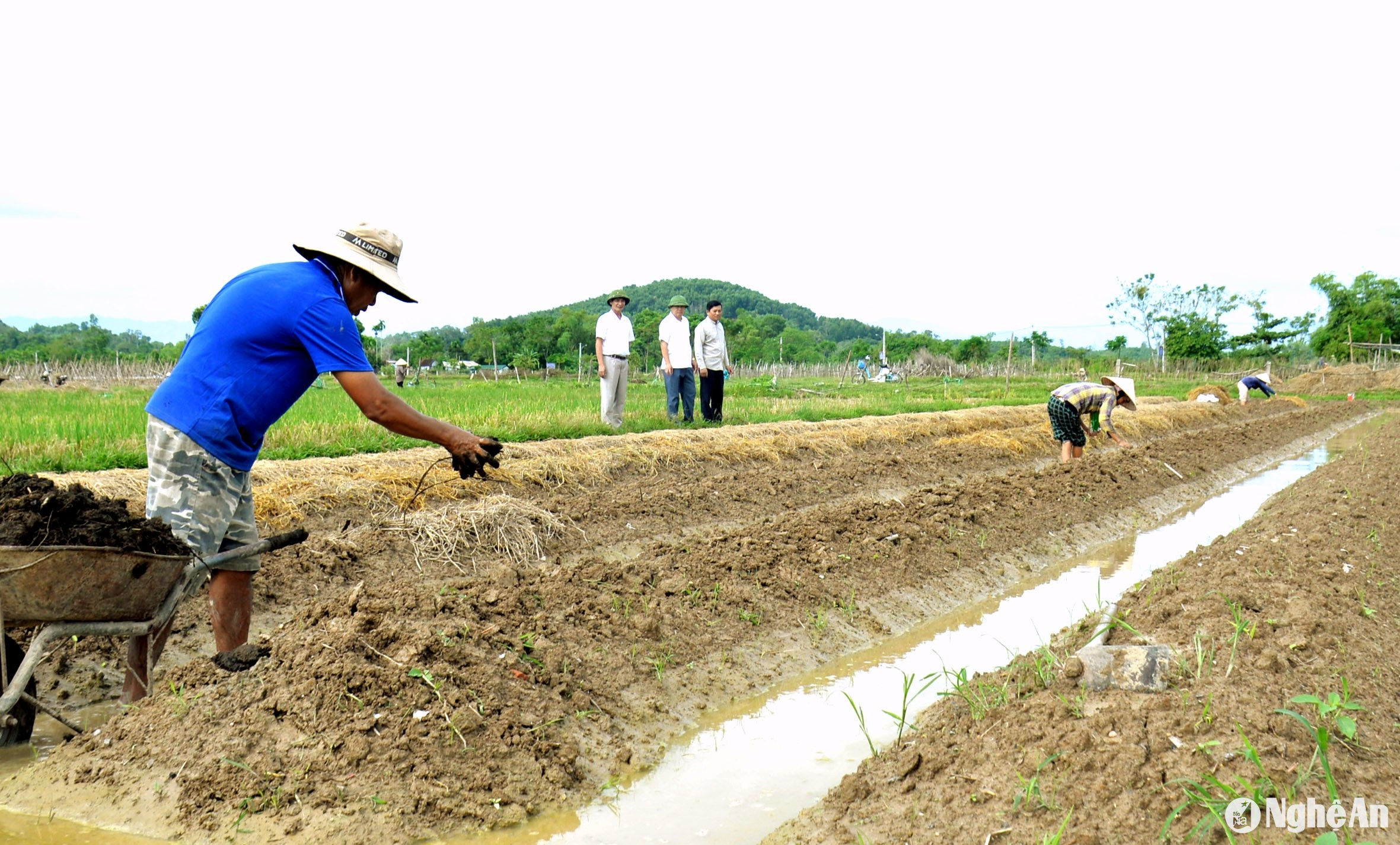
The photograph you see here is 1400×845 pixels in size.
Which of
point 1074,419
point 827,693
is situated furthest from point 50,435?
point 1074,419

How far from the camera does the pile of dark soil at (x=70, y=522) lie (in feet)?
8.54

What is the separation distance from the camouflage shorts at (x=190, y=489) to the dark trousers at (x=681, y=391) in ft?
25.2

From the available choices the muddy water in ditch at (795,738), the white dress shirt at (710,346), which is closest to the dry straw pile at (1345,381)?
the white dress shirt at (710,346)

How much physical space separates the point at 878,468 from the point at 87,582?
23.8ft

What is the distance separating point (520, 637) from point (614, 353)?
669cm

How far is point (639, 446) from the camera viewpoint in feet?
26.7

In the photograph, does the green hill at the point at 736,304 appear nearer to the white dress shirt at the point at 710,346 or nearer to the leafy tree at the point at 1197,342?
the leafy tree at the point at 1197,342

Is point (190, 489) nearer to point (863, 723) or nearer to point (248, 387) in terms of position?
point (248, 387)

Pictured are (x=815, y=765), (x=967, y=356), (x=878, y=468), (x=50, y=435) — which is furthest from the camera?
(x=967, y=356)

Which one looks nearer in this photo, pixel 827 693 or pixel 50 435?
pixel 827 693

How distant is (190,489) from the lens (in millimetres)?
2973

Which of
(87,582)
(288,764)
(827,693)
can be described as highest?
(87,582)

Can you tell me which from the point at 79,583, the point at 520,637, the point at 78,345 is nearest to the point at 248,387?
the point at 79,583

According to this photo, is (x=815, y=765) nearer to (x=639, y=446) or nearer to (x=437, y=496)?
(x=437, y=496)
